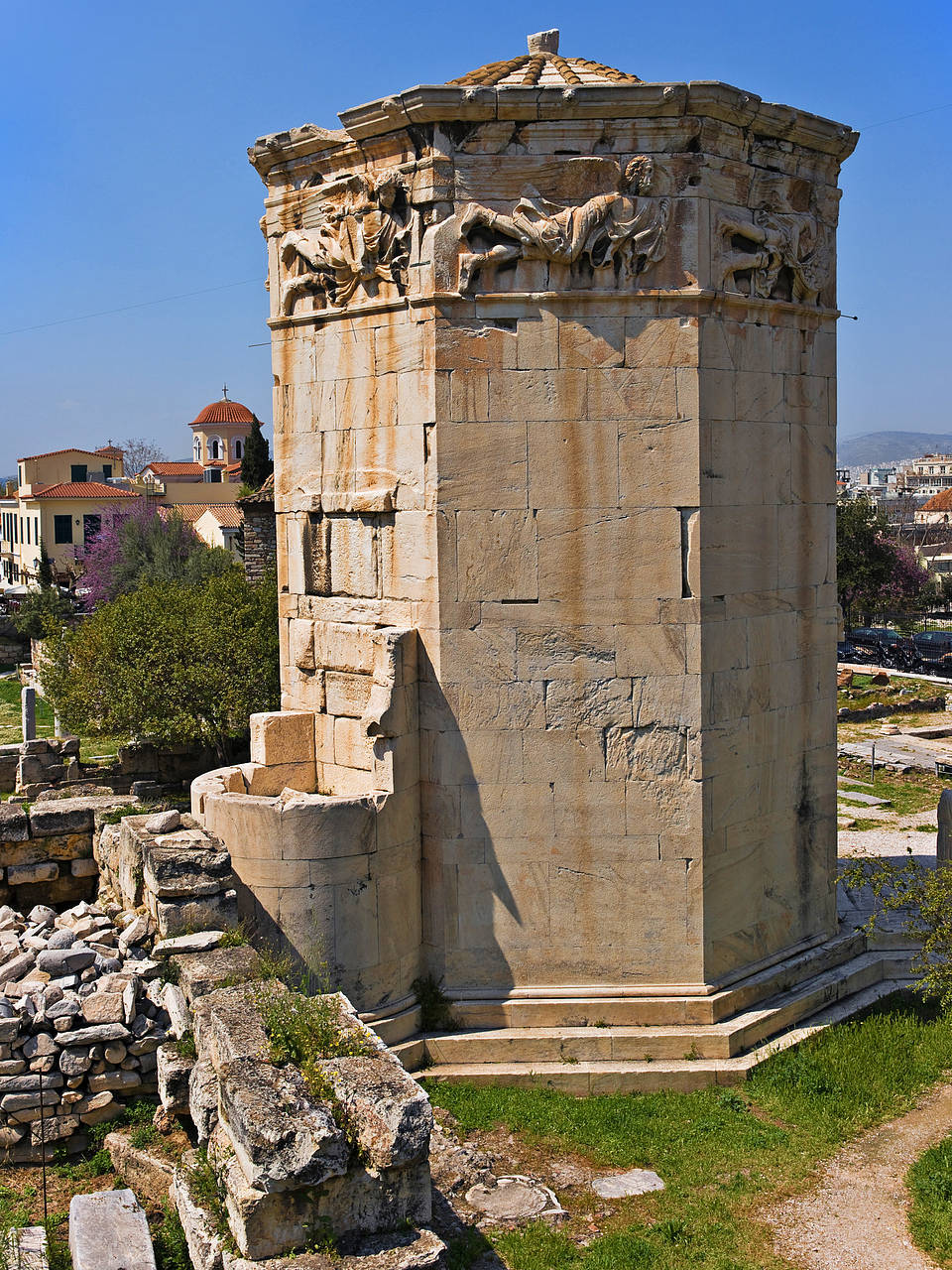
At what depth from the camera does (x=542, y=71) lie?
9.88m

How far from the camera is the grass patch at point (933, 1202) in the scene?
23.7 ft

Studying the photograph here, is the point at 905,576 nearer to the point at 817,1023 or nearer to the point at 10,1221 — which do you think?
the point at 817,1023

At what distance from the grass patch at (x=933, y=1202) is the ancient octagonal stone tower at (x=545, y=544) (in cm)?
189

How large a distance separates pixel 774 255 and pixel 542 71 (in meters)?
2.37

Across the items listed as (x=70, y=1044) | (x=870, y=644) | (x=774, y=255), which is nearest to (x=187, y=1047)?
(x=70, y=1044)

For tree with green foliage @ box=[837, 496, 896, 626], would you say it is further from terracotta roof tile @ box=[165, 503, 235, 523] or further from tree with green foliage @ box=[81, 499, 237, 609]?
terracotta roof tile @ box=[165, 503, 235, 523]

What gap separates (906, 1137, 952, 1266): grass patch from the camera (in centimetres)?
724

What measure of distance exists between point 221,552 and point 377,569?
118 feet

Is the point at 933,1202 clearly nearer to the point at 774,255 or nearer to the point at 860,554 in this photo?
the point at 774,255

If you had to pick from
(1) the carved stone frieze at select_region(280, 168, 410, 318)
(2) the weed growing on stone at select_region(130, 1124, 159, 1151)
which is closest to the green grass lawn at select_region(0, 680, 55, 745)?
(1) the carved stone frieze at select_region(280, 168, 410, 318)

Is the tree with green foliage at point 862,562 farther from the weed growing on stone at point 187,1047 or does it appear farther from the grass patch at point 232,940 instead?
the weed growing on stone at point 187,1047

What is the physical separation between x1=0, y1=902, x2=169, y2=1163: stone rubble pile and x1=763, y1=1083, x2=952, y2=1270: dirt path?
4021 millimetres

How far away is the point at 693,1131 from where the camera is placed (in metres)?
8.41

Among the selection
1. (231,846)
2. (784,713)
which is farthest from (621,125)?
(231,846)
